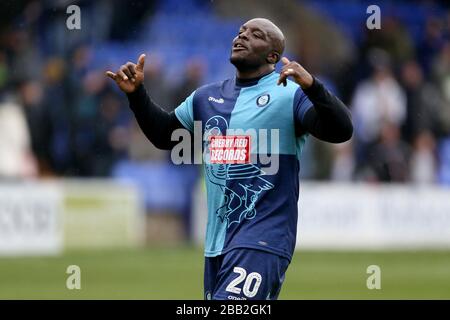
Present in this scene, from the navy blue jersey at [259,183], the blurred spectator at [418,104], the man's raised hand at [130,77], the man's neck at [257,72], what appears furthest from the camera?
the blurred spectator at [418,104]

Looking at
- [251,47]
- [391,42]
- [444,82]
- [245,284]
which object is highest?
[391,42]

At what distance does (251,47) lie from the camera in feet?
27.2

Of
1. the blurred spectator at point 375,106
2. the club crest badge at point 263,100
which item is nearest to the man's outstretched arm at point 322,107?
the club crest badge at point 263,100

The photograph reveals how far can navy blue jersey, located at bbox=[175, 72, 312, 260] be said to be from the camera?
8.18 meters

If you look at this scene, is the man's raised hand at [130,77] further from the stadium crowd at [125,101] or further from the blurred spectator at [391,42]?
the blurred spectator at [391,42]

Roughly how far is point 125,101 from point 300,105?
569 inches

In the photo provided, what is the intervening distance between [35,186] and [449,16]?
37.1 ft

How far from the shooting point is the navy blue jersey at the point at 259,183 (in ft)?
26.8

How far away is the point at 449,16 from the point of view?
1041 inches

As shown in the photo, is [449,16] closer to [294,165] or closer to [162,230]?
[162,230]

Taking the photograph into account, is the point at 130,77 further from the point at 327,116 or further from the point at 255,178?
the point at 327,116

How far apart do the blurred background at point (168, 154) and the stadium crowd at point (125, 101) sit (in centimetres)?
3

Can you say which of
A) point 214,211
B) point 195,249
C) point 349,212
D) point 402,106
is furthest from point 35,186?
point 214,211

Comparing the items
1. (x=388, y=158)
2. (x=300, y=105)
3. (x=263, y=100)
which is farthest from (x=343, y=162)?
(x=300, y=105)
